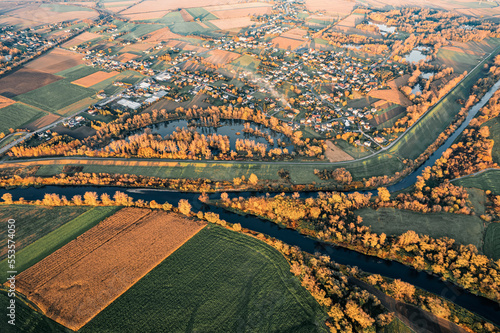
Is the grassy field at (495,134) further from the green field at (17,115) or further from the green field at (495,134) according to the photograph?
the green field at (17,115)

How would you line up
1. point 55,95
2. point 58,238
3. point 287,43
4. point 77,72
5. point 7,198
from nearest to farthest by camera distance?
1. point 58,238
2. point 7,198
3. point 55,95
4. point 77,72
5. point 287,43

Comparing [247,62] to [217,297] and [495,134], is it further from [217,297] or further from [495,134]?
[217,297]

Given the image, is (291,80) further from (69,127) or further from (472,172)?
(69,127)

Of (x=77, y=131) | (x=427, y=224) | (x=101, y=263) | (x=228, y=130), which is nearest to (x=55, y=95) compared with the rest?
(x=77, y=131)

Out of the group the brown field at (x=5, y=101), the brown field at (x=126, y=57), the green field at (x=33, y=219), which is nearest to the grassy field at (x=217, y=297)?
the green field at (x=33, y=219)

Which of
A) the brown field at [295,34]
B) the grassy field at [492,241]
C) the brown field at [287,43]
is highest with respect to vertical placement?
the brown field at [295,34]

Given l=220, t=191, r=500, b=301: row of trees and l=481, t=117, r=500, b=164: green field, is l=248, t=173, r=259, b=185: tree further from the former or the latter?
l=481, t=117, r=500, b=164: green field
